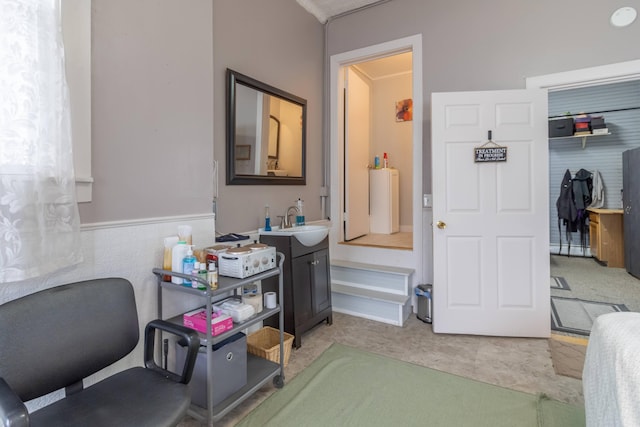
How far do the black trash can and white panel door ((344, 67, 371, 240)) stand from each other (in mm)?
1066

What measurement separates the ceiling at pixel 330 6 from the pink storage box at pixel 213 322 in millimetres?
3104

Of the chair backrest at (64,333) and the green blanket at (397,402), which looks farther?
the green blanket at (397,402)

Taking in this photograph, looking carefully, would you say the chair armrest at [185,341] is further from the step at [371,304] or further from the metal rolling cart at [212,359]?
the step at [371,304]

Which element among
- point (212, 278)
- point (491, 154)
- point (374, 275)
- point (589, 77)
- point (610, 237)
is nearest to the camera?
point (212, 278)

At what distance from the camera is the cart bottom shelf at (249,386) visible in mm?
1617

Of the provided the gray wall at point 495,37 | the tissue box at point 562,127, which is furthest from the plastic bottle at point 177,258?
the tissue box at point 562,127

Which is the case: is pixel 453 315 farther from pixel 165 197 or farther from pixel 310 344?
pixel 165 197

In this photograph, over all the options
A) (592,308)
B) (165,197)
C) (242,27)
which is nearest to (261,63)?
(242,27)

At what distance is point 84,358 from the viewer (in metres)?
1.26

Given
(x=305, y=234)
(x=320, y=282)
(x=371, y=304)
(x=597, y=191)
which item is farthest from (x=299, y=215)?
(x=597, y=191)

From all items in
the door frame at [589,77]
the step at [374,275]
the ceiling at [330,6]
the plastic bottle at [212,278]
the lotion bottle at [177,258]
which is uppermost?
the ceiling at [330,6]

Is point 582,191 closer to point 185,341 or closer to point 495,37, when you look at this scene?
point 495,37

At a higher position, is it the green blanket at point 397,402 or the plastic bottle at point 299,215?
the plastic bottle at point 299,215

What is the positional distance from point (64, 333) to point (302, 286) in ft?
5.38
